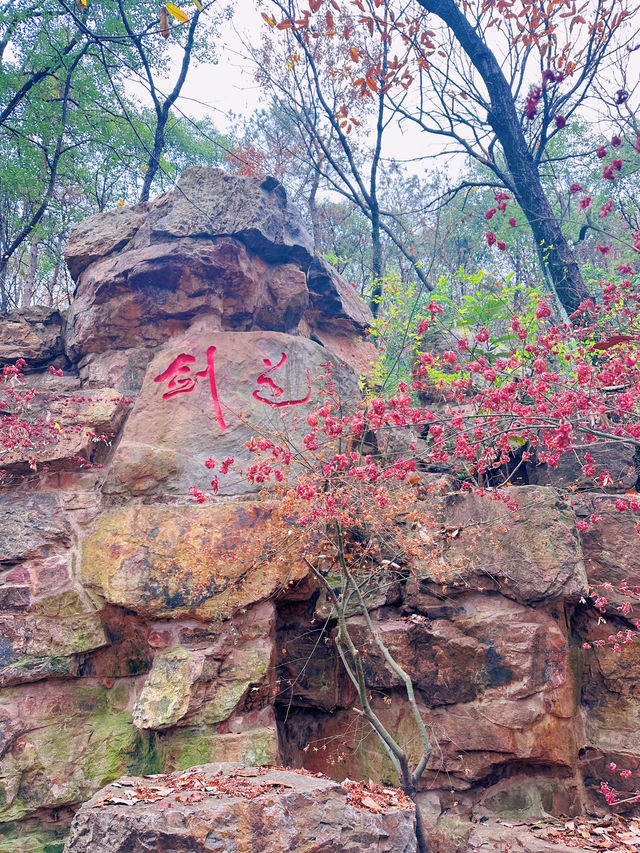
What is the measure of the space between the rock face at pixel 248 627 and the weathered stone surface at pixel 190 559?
0.7 inches

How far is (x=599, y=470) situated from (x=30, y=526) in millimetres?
5207

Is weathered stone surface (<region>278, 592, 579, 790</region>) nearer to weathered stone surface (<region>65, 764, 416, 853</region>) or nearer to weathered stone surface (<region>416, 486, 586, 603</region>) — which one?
weathered stone surface (<region>416, 486, 586, 603</region>)

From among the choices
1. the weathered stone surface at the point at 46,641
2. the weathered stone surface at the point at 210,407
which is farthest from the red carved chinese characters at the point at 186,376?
the weathered stone surface at the point at 46,641

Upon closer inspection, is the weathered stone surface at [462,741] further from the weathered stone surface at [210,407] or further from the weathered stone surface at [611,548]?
the weathered stone surface at [210,407]

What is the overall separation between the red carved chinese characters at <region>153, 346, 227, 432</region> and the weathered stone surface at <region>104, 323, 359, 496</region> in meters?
0.01

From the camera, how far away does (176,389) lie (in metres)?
6.03

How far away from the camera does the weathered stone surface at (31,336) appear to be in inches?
269

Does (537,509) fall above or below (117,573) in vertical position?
above

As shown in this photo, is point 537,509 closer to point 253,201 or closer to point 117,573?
point 117,573

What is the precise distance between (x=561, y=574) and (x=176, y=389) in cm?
388

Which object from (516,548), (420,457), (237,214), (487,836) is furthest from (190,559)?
(237,214)

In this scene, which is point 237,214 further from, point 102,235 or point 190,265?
point 102,235

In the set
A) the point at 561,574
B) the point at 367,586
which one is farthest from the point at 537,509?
the point at 367,586

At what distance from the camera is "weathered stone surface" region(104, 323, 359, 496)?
5.64m
